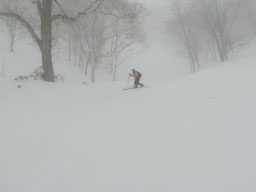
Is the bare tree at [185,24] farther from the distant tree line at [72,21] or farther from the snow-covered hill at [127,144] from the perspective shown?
the snow-covered hill at [127,144]

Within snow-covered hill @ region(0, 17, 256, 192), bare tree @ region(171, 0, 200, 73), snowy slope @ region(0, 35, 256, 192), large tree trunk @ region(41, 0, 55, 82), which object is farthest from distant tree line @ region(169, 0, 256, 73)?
large tree trunk @ region(41, 0, 55, 82)

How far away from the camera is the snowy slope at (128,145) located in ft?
7.50

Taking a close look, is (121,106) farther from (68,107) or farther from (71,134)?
(71,134)

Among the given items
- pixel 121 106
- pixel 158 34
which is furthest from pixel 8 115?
pixel 158 34

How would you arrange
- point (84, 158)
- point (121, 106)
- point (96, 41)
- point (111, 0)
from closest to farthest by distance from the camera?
point (84, 158)
point (121, 106)
point (111, 0)
point (96, 41)

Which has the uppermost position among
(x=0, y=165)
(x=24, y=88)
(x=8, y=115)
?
(x=24, y=88)

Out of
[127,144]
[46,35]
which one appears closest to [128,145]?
[127,144]

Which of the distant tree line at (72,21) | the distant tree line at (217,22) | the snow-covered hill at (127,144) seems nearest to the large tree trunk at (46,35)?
the distant tree line at (72,21)

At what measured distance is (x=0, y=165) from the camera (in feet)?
8.63

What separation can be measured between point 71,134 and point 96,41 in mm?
14229

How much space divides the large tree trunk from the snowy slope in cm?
214

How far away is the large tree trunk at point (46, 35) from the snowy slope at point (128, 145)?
2.14m

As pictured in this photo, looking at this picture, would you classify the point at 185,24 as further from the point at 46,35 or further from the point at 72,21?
the point at 46,35

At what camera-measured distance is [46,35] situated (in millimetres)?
7371
